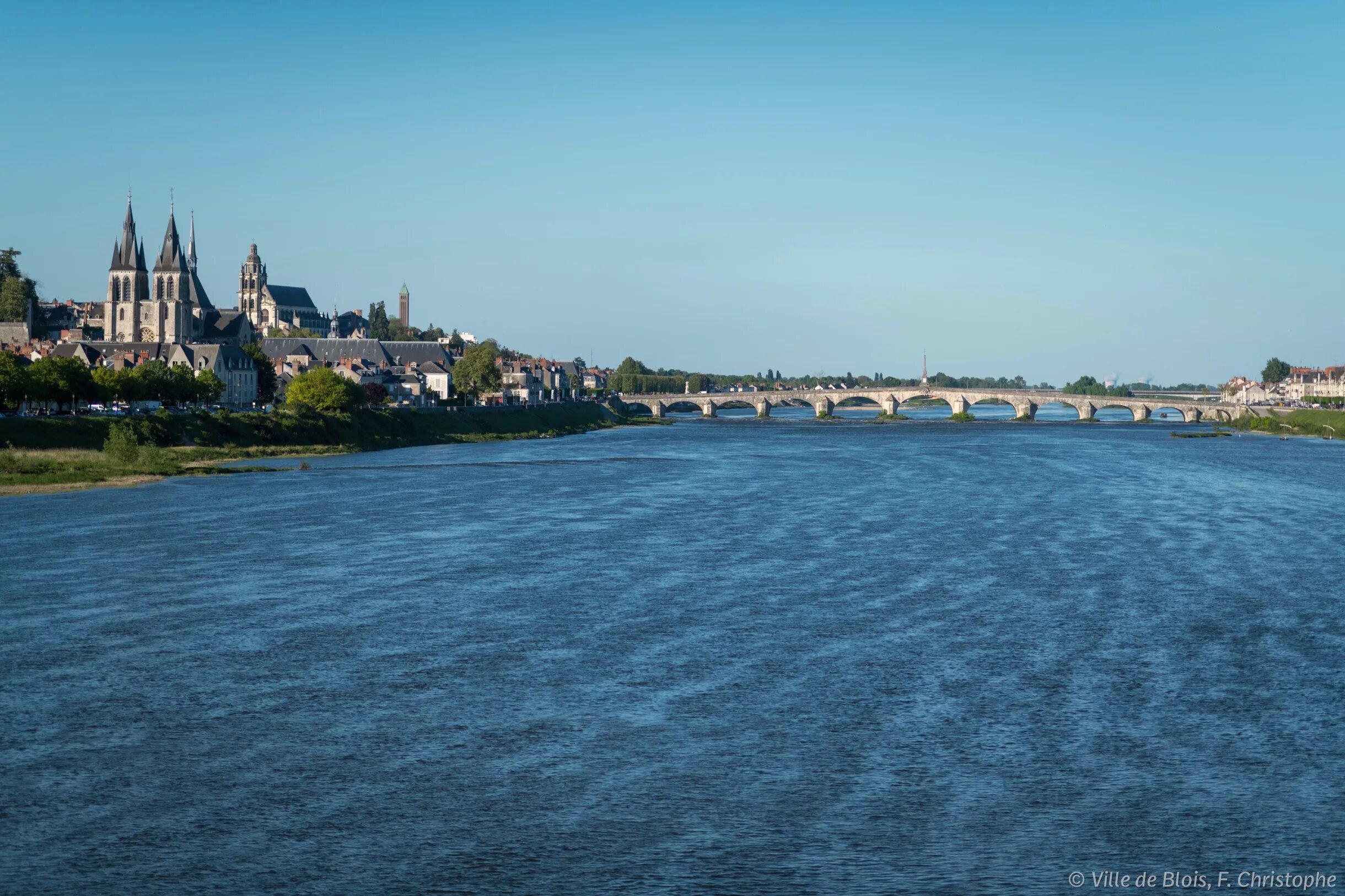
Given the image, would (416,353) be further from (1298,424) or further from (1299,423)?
(1299,423)

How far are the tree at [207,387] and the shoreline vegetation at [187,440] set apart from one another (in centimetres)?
828

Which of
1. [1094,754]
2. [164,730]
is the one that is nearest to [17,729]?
[164,730]

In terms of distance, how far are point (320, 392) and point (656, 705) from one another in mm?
70836

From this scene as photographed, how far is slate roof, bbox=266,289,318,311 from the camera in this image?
191 m

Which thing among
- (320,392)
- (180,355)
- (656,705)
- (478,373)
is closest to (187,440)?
(320,392)

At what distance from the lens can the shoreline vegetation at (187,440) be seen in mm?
51531

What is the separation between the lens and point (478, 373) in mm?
129375

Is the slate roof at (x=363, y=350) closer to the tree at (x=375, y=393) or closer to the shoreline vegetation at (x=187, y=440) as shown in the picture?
the tree at (x=375, y=393)

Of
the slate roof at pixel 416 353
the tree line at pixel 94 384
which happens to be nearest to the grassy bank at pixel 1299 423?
the slate roof at pixel 416 353

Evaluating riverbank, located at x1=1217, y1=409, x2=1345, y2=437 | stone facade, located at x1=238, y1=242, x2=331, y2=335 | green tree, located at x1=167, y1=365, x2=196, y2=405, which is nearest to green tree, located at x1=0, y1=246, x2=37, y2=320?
green tree, located at x1=167, y1=365, x2=196, y2=405

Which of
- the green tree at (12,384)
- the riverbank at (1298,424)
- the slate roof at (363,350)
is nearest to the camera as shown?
the green tree at (12,384)

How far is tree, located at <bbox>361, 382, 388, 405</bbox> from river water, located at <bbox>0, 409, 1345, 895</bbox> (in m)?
64.0

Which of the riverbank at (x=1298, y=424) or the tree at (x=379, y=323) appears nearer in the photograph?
the riverbank at (x=1298, y=424)

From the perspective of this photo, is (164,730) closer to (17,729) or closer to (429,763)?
(17,729)
